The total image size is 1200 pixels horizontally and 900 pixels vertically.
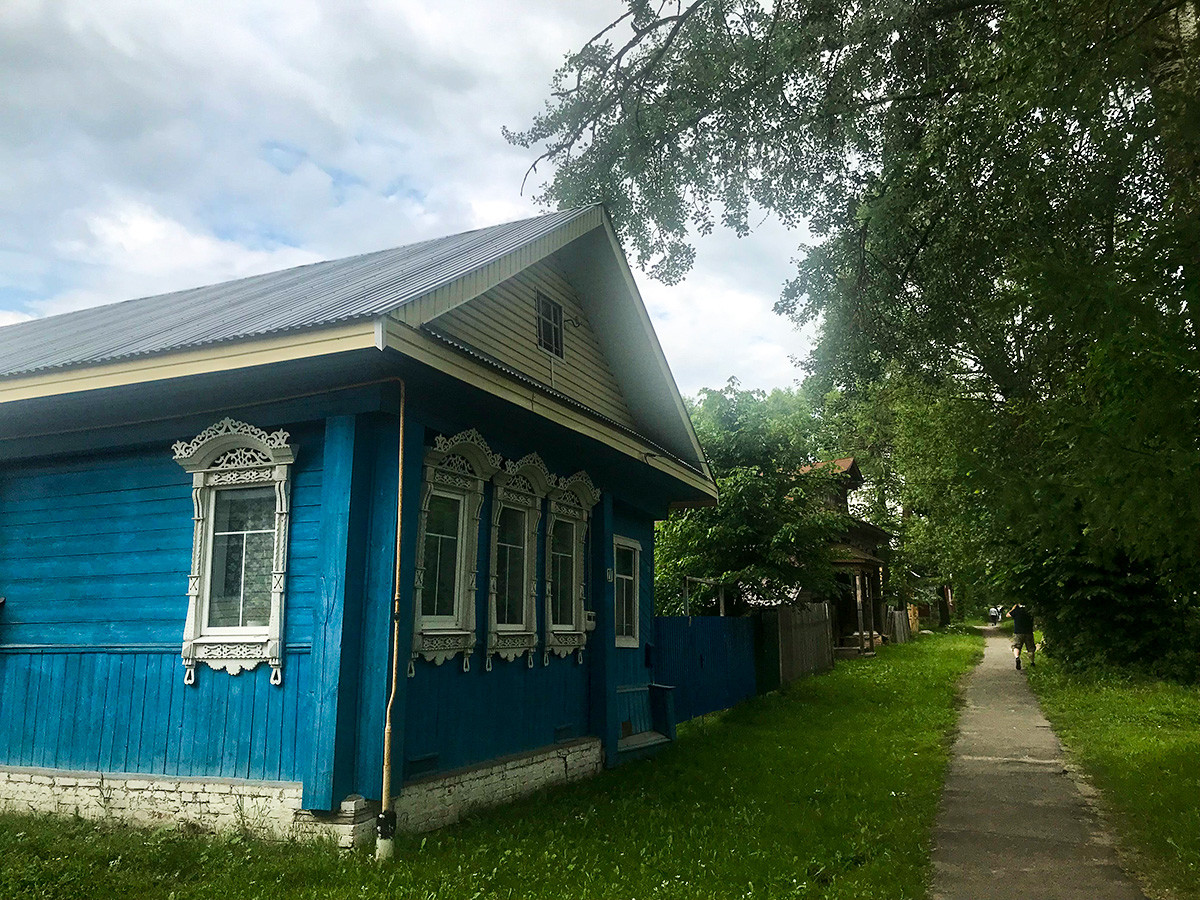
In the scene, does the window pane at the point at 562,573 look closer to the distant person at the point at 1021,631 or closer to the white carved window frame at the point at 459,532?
the white carved window frame at the point at 459,532

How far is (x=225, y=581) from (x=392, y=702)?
1.85 metres

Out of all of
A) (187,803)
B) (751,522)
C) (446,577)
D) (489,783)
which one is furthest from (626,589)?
(751,522)

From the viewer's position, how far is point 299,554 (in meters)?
6.77

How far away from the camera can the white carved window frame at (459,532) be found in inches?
276

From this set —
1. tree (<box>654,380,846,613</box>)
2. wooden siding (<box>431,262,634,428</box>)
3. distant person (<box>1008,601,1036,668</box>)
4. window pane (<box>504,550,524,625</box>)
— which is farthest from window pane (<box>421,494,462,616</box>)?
distant person (<box>1008,601,1036,668</box>)

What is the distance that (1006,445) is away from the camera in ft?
29.6

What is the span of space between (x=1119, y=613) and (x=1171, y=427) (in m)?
12.8

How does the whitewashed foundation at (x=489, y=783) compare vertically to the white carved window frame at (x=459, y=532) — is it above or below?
below

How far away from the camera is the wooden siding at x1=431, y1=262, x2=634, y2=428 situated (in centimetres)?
812

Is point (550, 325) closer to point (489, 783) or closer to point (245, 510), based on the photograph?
point (245, 510)

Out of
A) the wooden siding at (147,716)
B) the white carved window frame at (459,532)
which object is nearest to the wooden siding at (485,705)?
the white carved window frame at (459,532)

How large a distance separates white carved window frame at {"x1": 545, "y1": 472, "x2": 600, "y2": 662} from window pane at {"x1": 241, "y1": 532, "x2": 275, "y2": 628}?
2863 millimetres

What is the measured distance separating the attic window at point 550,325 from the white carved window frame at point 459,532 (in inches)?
76.8

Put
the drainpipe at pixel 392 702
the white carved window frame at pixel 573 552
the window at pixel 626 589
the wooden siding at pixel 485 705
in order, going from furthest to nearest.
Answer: the window at pixel 626 589, the white carved window frame at pixel 573 552, the wooden siding at pixel 485 705, the drainpipe at pixel 392 702
